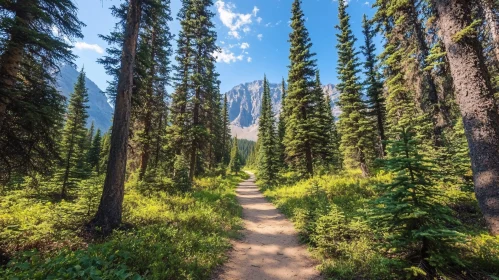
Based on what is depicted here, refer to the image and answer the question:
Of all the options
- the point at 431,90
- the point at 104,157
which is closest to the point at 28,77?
the point at 431,90

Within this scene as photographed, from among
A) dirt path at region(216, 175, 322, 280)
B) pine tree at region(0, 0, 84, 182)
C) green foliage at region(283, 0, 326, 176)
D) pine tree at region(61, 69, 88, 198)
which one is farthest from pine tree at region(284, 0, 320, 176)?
pine tree at region(61, 69, 88, 198)

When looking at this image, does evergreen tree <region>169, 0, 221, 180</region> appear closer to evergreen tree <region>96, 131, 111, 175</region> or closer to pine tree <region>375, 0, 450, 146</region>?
evergreen tree <region>96, 131, 111, 175</region>

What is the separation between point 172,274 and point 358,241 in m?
5.29

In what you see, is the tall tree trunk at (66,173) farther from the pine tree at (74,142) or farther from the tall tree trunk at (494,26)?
the tall tree trunk at (494,26)

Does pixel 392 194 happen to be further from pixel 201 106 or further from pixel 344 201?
pixel 201 106

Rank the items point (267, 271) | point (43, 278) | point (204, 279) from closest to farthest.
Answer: point (43, 278) < point (204, 279) < point (267, 271)

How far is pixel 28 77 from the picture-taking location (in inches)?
287

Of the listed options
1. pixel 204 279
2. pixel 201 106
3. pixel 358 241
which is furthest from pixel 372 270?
pixel 201 106

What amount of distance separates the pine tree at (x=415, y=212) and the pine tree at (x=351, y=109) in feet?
48.2

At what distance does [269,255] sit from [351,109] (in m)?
16.6

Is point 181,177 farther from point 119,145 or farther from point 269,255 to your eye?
point 269,255

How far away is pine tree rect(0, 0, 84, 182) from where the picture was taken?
6.77 m

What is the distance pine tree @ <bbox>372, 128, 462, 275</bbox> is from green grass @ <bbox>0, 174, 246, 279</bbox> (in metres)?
4.58

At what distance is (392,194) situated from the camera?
14.0ft
